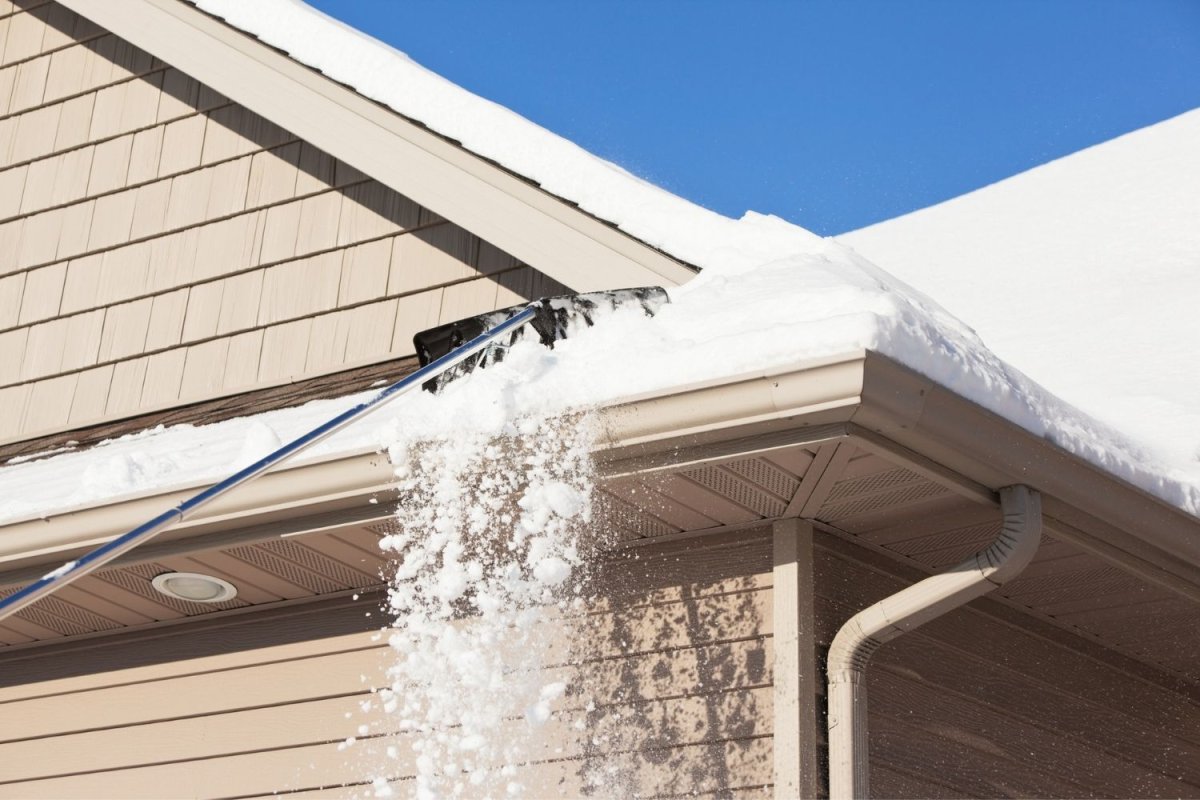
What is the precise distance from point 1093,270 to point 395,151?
3.36 m

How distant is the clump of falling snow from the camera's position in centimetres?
343

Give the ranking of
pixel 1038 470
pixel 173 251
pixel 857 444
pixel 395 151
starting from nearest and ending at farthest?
pixel 857 444, pixel 1038 470, pixel 395 151, pixel 173 251

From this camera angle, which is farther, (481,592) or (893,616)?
(481,592)

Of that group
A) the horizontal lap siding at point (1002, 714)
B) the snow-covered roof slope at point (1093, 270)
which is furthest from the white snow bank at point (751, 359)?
the horizontal lap siding at point (1002, 714)

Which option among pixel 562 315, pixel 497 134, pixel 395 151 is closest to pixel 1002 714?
pixel 562 315

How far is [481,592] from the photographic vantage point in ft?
12.2

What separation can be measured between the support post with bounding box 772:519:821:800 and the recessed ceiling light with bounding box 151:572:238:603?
1739 mm

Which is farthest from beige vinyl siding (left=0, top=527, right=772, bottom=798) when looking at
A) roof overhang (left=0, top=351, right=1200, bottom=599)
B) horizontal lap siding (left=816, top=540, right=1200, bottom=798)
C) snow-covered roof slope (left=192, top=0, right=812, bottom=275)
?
snow-covered roof slope (left=192, top=0, right=812, bottom=275)

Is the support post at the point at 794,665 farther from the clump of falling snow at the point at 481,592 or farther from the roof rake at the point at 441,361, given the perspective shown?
the roof rake at the point at 441,361

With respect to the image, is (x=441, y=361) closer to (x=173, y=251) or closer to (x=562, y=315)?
(x=562, y=315)

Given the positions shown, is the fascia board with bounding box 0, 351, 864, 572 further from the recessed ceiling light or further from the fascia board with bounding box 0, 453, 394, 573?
the recessed ceiling light

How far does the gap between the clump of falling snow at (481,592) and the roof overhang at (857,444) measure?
13 cm

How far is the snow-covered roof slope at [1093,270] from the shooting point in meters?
4.58

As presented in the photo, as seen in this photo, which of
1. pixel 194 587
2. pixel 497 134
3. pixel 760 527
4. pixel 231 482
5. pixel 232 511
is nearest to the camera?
pixel 231 482
